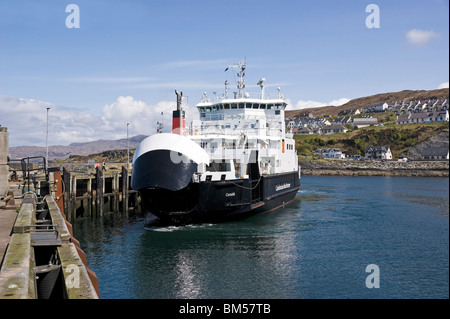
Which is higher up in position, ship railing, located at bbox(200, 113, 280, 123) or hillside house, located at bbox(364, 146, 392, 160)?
ship railing, located at bbox(200, 113, 280, 123)

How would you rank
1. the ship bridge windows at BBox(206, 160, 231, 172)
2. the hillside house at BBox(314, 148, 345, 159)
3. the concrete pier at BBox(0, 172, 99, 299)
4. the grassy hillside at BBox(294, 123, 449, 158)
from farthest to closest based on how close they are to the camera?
the grassy hillside at BBox(294, 123, 449, 158)
the hillside house at BBox(314, 148, 345, 159)
the ship bridge windows at BBox(206, 160, 231, 172)
the concrete pier at BBox(0, 172, 99, 299)

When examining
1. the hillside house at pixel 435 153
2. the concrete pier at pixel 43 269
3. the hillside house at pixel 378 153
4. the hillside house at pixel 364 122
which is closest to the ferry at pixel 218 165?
the concrete pier at pixel 43 269

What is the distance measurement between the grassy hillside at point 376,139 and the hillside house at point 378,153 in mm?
3824

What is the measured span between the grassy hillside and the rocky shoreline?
17080 mm

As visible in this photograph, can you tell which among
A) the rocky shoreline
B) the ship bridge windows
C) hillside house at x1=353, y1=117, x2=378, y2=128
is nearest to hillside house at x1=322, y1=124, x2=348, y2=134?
hillside house at x1=353, y1=117, x2=378, y2=128

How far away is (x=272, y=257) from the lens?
1786 cm

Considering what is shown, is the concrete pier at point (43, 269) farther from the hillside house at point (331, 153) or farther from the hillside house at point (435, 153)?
the hillside house at point (331, 153)

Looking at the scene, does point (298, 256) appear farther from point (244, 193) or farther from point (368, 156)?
point (368, 156)

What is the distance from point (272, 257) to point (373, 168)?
84.9 m

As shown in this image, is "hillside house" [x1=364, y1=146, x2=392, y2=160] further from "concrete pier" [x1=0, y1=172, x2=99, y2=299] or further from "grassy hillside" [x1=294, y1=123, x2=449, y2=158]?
"concrete pier" [x1=0, y1=172, x2=99, y2=299]

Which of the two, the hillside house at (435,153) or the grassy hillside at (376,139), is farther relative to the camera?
the grassy hillside at (376,139)

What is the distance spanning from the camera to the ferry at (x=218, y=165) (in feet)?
67.5

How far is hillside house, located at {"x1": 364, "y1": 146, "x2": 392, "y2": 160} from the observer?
359ft
